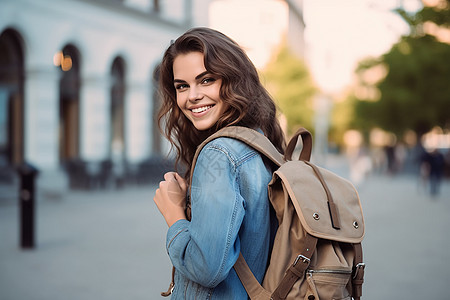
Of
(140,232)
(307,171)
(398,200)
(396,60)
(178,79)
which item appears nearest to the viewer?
(307,171)

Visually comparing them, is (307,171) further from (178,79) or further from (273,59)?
(273,59)

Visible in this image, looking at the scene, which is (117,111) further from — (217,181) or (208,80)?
(217,181)

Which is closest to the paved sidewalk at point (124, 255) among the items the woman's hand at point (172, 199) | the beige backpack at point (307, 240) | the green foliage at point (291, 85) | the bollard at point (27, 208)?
the bollard at point (27, 208)

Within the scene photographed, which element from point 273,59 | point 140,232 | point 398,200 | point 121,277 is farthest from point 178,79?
point 273,59

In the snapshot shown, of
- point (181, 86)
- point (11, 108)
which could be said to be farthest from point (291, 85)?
point (181, 86)

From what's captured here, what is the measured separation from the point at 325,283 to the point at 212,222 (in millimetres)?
409

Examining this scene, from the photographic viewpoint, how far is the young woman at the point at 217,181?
140 cm

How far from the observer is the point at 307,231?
1.43m

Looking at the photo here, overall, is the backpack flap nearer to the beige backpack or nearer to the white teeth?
the beige backpack

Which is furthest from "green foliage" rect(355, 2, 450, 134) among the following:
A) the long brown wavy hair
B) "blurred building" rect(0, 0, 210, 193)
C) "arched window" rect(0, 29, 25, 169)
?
the long brown wavy hair

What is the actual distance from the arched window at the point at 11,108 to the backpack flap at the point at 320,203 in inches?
510

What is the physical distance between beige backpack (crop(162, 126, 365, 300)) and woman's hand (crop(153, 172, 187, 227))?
0.23 metres

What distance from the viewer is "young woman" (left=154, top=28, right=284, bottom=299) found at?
1.40 m

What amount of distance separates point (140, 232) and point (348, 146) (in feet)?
234
